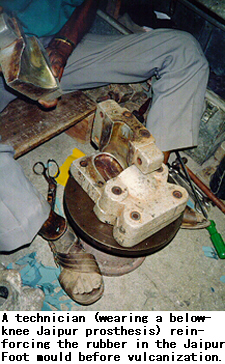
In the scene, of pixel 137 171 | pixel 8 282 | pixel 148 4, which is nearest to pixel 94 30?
pixel 148 4

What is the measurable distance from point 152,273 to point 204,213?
570mm

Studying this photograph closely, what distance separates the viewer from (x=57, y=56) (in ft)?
6.57

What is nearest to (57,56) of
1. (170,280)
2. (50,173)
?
(50,173)

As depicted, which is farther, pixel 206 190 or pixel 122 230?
pixel 206 190

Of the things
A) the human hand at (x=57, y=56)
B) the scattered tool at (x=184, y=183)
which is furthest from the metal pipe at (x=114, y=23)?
the scattered tool at (x=184, y=183)

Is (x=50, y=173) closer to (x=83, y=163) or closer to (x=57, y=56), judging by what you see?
(x=57, y=56)

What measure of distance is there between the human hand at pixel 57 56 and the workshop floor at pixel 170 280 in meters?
0.64

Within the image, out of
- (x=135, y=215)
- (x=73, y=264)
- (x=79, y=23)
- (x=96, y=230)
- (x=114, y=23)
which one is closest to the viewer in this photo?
(x=135, y=215)

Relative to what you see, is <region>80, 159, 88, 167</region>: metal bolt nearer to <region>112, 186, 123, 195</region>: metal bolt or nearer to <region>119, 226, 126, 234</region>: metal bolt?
<region>112, 186, 123, 195</region>: metal bolt

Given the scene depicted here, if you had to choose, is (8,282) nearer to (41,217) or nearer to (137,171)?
(41,217)

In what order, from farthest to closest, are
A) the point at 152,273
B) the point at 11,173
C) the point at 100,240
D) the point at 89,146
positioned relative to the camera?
the point at 89,146 → the point at 152,273 → the point at 11,173 → the point at 100,240

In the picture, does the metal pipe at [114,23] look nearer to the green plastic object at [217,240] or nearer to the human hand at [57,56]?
the human hand at [57,56]

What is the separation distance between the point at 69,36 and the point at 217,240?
64.8 inches

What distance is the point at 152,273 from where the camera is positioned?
205 cm
